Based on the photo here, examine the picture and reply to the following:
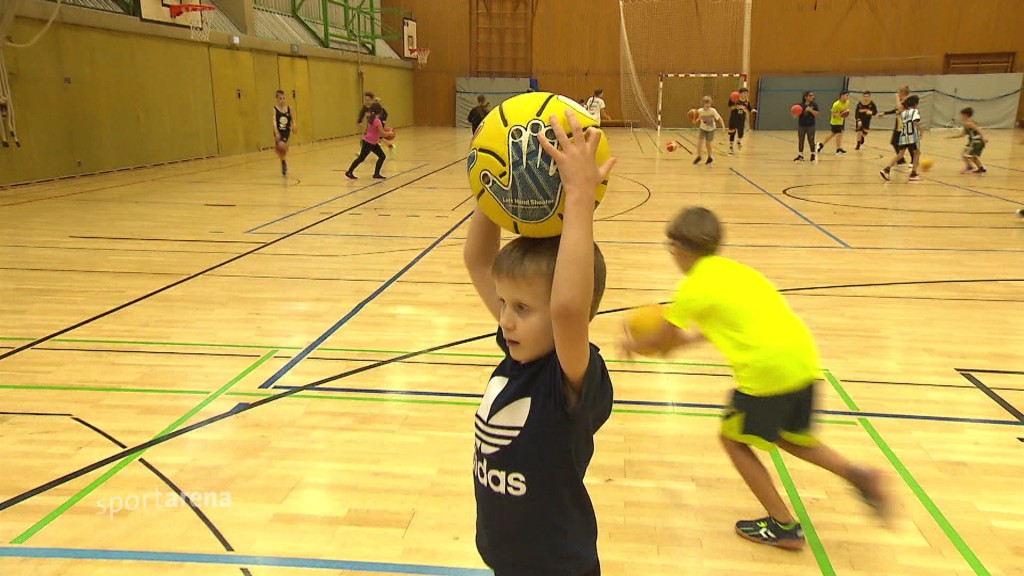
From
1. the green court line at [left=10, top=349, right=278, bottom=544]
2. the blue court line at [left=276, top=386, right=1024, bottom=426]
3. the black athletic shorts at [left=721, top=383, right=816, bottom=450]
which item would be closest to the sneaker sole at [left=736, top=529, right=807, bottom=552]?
the black athletic shorts at [left=721, top=383, right=816, bottom=450]

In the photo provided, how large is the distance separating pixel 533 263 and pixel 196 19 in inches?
715

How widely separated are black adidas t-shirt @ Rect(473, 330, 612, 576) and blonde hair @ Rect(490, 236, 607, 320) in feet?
0.55

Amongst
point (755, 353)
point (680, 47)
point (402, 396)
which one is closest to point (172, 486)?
point (402, 396)

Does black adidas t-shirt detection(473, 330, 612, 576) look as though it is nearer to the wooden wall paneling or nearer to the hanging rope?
the hanging rope

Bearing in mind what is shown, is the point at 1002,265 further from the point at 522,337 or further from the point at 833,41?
the point at 833,41

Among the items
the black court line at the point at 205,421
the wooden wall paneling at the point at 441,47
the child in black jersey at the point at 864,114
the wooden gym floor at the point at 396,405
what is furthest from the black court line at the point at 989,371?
the wooden wall paneling at the point at 441,47

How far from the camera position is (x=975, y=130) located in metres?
14.4

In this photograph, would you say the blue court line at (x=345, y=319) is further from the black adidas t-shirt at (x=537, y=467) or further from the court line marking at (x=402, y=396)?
the black adidas t-shirt at (x=537, y=467)

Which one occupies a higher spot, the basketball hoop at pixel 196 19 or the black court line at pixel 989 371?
the basketball hoop at pixel 196 19

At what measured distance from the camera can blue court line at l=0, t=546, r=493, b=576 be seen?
2678mm

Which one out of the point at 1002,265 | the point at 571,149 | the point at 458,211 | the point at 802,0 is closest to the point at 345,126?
the point at 458,211

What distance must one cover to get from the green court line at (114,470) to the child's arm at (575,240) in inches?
105

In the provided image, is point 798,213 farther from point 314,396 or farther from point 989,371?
point 314,396

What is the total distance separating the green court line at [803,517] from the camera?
2.73 m
